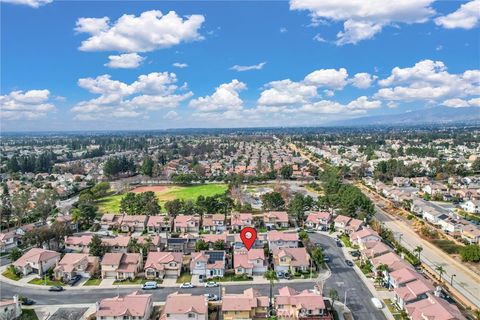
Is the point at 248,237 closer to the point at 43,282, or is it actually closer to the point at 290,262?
the point at 290,262

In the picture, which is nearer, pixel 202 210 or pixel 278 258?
pixel 278 258

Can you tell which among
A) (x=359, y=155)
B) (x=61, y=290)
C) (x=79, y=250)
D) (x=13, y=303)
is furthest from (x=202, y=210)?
(x=359, y=155)

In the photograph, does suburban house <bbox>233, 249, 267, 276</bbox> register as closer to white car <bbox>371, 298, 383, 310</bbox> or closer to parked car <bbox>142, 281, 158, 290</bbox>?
parked car <bbox>142, 281, 158, 290</bbox>

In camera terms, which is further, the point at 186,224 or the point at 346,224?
the point at 186,224

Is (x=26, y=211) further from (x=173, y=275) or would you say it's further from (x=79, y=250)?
(x=173, y=275)

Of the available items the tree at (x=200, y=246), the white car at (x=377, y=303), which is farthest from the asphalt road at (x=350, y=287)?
the tree at (x=200, y=246)

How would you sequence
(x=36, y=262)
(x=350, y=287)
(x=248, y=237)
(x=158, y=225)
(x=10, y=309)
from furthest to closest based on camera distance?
(x=158, y=225) → (x=248, y=237) → (x=36, y=262) → (x=350, y=287) → (x=10, y=309)

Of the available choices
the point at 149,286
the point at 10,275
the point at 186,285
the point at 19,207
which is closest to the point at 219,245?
the point at 186,285
